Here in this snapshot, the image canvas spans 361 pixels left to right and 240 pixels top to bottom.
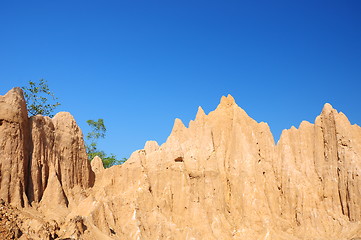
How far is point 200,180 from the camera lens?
Result: 34.6 metres

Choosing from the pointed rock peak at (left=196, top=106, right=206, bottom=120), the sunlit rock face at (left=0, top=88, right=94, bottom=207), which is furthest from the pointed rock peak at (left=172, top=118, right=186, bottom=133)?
the sunlit rock face at (left=0, top=88, right=94, bottom=207)

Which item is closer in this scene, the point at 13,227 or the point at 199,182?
the point at 13,227

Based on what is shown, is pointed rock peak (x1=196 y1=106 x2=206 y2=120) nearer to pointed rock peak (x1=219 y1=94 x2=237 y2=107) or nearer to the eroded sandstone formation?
the eroded sandstone formation

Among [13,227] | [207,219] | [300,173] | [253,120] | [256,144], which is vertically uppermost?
[253,120]

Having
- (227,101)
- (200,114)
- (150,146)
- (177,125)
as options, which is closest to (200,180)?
(177,125)

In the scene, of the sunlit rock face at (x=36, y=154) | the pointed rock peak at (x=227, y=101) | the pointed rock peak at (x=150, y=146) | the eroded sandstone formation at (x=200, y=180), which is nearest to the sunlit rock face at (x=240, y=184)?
the eroded sandstone formation at (x=200, y=180)

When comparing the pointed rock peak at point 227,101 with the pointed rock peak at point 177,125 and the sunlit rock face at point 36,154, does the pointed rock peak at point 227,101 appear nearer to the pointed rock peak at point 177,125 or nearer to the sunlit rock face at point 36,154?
the pointed rock peak at point 177,125

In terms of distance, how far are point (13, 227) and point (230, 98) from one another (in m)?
22.9

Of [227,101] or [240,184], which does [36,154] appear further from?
[227,101]

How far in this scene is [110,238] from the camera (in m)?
27.6

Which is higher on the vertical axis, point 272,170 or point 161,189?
point 272,170

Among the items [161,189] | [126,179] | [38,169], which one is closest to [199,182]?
[161,189]

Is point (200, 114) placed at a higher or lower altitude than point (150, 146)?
higher

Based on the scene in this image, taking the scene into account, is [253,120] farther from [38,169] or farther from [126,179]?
[38,169]
